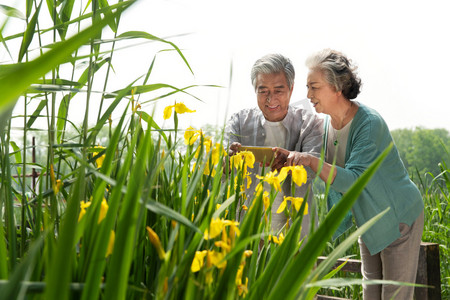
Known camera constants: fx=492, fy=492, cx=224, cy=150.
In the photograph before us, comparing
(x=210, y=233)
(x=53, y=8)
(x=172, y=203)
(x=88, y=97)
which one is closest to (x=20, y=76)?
(x=210, y=233)

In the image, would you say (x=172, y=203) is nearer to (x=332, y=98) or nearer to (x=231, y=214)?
(x=231, y=214)

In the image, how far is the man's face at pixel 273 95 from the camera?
102 inches

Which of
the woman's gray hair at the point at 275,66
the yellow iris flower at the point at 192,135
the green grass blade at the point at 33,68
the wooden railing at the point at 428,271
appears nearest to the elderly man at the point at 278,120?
the woman's gray hair at the point at 275,66

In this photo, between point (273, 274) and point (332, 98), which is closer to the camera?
point (273, 274)

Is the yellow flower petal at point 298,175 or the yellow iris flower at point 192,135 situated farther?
the yellow iris flower at point 192,135

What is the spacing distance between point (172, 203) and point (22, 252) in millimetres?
309

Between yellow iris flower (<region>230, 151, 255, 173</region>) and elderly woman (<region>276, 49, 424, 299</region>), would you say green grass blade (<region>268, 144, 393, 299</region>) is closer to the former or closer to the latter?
yellow iris flower (<region>230, 151, 255, 173</region>)

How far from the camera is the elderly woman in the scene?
2.37 m

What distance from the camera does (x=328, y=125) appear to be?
2.65 meters

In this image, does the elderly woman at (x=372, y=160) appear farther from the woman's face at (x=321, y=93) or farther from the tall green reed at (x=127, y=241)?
the tall green reed at (x=127, y=241)

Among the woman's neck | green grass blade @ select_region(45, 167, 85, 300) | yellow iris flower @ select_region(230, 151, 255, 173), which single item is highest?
the woman's neck

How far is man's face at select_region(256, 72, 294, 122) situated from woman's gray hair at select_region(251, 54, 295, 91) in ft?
0.07

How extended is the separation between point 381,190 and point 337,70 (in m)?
0.63

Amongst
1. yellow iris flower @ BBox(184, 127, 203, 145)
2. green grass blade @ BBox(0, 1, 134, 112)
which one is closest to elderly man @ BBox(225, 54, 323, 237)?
yellow iris flower @ BBox(184, 127, 203, 145)
